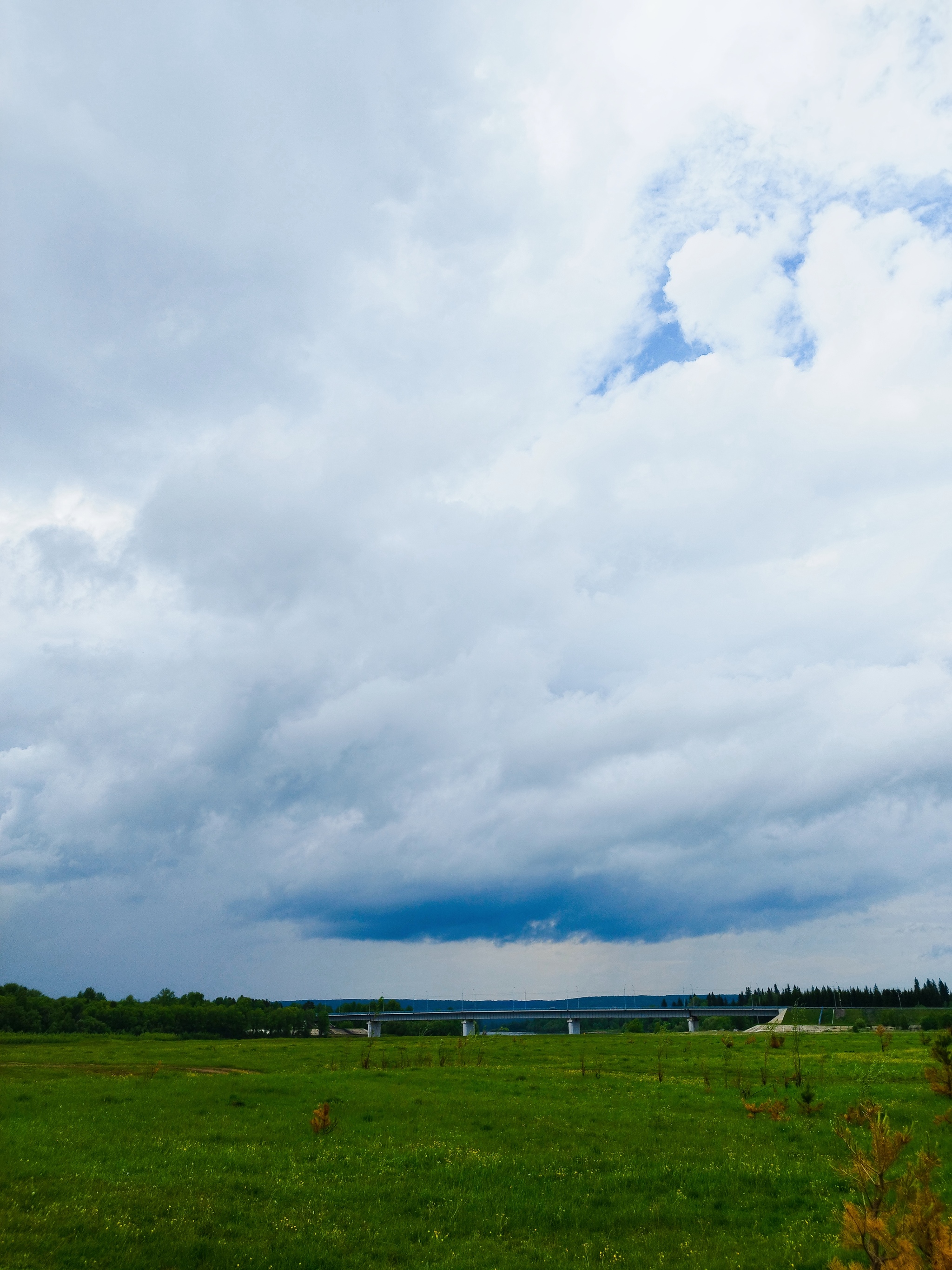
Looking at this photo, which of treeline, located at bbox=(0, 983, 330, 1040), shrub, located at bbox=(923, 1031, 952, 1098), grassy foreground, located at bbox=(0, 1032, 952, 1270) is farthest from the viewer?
treeline, located at bbox=(0, 983, 330, 1040)

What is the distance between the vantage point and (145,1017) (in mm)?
157875

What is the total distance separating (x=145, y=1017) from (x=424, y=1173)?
165m

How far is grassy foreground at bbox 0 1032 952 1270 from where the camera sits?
15375mm

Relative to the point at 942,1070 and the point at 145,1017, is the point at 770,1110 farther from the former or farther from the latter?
the point at 145,1017

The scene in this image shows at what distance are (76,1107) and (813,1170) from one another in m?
28.2

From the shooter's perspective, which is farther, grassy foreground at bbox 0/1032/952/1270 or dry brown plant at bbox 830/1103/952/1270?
grassy foreground at bbox 0/1032/952/1270

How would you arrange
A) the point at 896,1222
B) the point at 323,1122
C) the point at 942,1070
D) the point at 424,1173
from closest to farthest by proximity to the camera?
1. the point at 896,1222
2. the point at 424,1173
3. the point at 323,1122
4. the point at 942,1070

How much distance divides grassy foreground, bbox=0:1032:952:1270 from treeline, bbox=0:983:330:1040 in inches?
4412

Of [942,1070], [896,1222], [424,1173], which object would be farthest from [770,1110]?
[896,1222]

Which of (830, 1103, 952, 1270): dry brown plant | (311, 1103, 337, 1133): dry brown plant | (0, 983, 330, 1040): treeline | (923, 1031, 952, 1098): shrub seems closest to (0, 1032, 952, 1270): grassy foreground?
(311, 1103, 337, 1133): dry brown plant

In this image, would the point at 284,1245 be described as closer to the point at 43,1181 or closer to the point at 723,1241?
the point at 43,1181

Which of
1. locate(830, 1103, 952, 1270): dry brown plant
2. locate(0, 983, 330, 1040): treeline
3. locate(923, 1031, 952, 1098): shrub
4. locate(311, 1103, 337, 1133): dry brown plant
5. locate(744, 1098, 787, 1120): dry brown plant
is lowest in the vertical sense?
locate(0, 983, 330, 1040): treeline

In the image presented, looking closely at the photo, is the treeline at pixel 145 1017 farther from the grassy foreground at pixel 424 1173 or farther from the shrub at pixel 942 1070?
the shrub at pixel 942 1070

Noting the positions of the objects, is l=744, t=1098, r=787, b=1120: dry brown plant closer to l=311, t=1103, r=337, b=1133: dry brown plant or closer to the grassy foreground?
the grassy foreground
